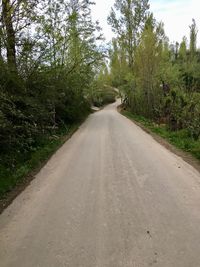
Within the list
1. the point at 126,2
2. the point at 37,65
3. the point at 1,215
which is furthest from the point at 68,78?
the point at 126,2

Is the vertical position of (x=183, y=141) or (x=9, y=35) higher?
(x=9, y=35)

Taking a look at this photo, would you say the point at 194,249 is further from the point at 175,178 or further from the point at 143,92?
the point at 143,92

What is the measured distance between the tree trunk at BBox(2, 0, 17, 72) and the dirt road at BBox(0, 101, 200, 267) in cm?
440

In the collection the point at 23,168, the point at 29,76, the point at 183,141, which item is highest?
the point at 29,76

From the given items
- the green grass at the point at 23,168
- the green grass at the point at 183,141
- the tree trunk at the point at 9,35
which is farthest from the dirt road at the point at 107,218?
the tree trunk at the point at 9,35

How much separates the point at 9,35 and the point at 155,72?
13.7m

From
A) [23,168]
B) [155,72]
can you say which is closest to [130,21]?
[155,72]

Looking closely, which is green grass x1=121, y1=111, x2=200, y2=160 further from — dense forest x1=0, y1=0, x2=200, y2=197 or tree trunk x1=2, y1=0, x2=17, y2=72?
tree trunk x1=2, y1=0, x2=17, y2=72

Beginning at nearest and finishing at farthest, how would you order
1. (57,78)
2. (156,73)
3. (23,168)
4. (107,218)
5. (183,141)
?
(107,218)
(23,168)
(183,141)
(57,78)
(156,73)

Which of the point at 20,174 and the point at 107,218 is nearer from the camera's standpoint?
the point at 107,218

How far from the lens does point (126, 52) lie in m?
34.2

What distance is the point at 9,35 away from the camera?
9.98 m

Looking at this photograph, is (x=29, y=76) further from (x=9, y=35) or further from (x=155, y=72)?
(x=155, y=72)

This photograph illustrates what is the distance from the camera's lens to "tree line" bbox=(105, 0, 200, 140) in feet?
46.6
